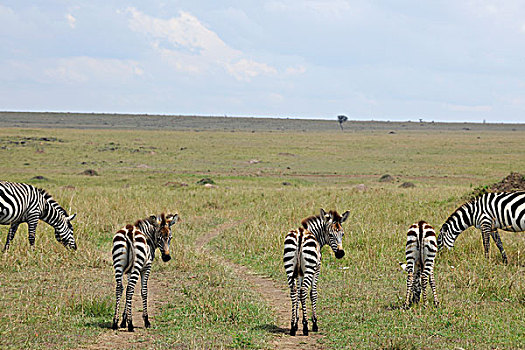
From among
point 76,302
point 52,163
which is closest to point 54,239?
point 76,302

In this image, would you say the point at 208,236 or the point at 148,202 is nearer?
the point at 208,236

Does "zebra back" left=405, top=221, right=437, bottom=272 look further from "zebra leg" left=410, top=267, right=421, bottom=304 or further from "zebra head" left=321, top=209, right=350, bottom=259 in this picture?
"zebra head" left=321, top=209, right=350, bottom=259

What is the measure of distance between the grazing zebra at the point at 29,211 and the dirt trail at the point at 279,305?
344cm

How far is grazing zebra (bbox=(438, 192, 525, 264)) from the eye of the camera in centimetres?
1191

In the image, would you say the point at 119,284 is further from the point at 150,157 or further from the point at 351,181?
the point at 150,157

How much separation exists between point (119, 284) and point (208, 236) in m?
8.72

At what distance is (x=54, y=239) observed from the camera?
1418 centimetres

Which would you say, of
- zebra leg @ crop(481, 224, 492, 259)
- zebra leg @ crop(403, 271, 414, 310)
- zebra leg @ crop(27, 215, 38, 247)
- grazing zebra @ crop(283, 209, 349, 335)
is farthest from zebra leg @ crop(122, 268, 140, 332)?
zebra leg @ crop(481, 224, 492, 259)

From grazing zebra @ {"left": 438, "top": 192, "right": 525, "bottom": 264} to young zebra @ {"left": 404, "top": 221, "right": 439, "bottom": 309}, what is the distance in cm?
366

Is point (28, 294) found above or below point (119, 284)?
below

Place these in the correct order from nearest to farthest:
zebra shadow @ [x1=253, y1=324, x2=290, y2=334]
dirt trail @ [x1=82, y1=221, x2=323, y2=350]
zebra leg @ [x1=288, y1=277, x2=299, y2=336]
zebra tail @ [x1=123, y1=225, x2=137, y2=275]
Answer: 1. dirt trail @ [x1=82, y1=221, x2=323, y2=350]
2. zebra leg @ [x1=288, y1=277, x2=299, y2=336]
3. zebra tail @ [x1=123, y1=225, x2=137, y2=275]
4. zebra shadow @ [x1=253, y1=324, x2=290, y2=334]

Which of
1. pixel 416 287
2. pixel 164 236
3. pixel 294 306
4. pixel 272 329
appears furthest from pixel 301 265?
pixel 416 287

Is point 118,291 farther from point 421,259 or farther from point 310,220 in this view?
point 421,259

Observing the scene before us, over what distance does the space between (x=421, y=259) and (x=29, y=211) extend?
922 cm
